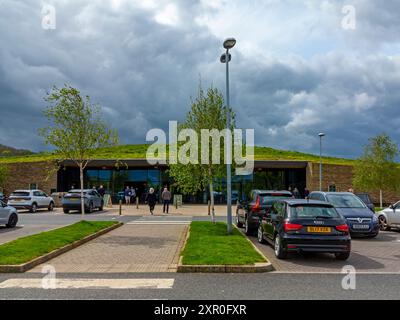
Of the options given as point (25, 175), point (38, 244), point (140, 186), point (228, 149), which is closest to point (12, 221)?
point (38, 244)

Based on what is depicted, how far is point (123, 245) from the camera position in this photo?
12.2 metres

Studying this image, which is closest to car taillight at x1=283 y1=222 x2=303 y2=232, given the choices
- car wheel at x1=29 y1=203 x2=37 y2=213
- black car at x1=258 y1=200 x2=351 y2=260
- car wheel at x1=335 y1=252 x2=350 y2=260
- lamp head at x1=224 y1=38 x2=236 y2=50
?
black car at x1=258 y1=200 x2=351 y2=260

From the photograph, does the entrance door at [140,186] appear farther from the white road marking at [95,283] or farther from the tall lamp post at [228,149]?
the white road marking at [95,283]

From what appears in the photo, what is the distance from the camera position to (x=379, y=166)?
1153 inches

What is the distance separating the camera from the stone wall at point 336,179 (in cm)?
3775

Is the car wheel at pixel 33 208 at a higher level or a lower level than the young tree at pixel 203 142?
lower

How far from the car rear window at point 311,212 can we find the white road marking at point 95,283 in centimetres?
379

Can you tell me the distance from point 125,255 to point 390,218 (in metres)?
11.9

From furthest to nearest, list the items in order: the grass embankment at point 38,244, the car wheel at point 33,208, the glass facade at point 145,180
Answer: the glass facade at point 145,180 < the car wheel at point 33,208 < the grass embankment at point 38,244

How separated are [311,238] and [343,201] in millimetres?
6451

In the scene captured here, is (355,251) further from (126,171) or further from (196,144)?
(126,171)

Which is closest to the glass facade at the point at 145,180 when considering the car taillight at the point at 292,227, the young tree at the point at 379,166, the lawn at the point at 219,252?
the young tree at the point at 379,166

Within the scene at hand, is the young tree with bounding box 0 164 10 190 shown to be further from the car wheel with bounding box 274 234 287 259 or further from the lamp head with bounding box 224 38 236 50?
the car wheel with bounding box 274 234 287 259
